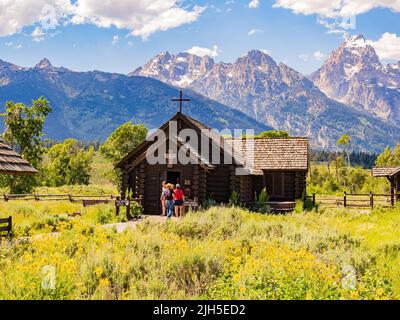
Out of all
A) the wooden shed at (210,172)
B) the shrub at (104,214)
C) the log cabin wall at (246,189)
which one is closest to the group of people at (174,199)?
the wooden shed at (210,172)

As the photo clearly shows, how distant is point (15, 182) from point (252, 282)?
41537 millimetres

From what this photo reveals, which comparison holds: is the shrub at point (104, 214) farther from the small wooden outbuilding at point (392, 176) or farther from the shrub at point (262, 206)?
the small wooden outbuilding at point (392, 176)

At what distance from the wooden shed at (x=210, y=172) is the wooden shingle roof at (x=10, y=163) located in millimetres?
9413

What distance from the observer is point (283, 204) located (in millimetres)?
26938

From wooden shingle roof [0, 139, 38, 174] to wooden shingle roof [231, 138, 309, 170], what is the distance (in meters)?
17.9

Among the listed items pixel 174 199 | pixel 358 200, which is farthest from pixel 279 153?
pixel 174 199

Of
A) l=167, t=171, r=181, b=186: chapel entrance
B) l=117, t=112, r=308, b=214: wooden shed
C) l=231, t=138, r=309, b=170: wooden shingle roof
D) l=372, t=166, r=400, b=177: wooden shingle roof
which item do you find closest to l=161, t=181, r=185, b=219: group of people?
l=117, t=112, r=308, b=214: wooden shed

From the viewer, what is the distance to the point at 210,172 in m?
25.9

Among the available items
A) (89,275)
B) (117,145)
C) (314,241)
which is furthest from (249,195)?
(117,145)

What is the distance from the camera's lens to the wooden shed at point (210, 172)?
24.5m

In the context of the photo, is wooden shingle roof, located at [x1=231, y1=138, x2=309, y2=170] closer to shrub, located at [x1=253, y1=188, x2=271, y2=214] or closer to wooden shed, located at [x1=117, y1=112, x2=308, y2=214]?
wooden shed, located at [x1=117, y1=112, x2=308, y2=214]

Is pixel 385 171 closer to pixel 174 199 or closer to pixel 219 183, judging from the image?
pixel 219 183

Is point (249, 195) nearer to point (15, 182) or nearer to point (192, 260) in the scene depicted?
point (192, 260)

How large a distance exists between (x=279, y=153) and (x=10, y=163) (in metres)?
20.8
